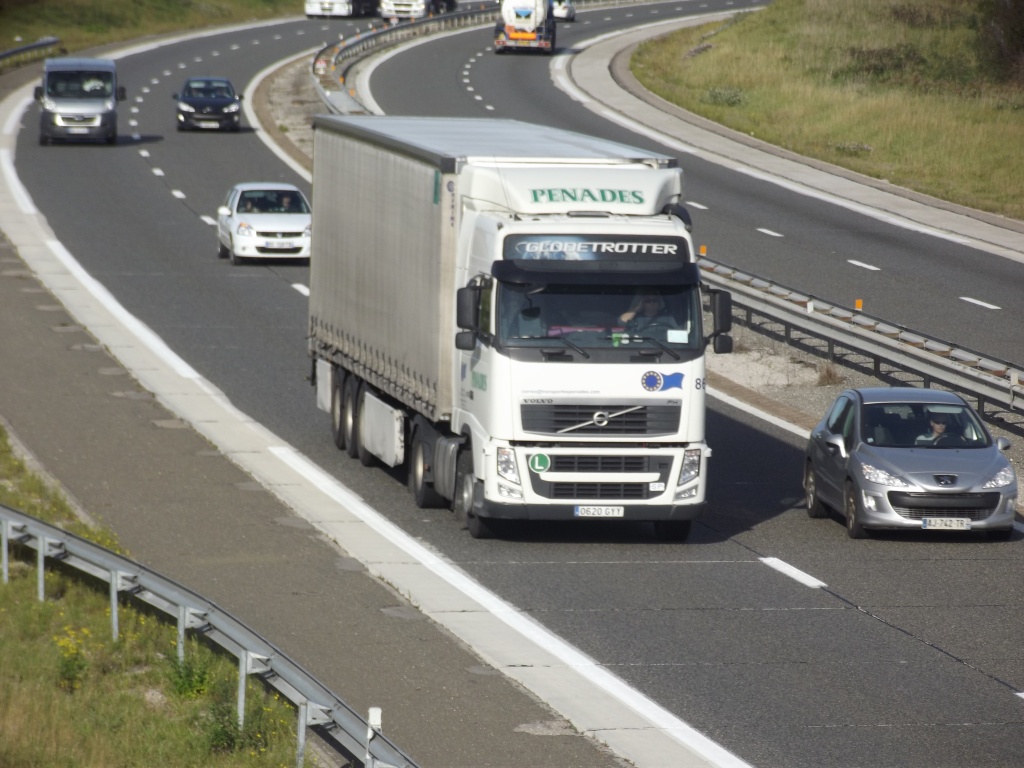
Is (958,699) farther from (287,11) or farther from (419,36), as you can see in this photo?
(287,11)

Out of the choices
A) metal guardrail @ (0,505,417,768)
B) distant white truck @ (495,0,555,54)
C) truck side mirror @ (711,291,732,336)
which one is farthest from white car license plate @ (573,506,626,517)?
distant white truck @ (495,0,555,54)

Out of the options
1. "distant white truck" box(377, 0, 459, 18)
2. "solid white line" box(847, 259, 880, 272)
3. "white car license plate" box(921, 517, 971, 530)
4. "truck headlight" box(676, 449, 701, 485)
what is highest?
"truck headlight" box(676, 449, 701, 485)

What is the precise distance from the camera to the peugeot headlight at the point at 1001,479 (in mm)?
16812

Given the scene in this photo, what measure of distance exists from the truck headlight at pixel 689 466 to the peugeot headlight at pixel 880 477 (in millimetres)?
1895

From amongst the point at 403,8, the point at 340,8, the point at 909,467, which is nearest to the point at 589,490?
the point at 909,467

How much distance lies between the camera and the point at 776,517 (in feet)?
60.0

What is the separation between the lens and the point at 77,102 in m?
51.4

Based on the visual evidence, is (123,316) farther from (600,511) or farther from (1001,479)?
(1001,479)

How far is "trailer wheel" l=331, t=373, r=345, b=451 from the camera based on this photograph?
68.0ft

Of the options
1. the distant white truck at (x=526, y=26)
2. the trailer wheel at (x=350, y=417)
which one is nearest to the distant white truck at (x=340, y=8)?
the distant white truck at (x=526, y=26)

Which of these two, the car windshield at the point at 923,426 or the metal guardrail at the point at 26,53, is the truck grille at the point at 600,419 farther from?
the metal guardrail at the point at 26,53

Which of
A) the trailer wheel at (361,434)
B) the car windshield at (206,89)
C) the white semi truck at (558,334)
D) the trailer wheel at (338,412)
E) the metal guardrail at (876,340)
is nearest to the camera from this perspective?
the white semi truck at (558,334)

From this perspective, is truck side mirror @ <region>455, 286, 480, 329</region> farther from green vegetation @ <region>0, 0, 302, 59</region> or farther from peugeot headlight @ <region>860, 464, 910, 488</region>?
green vegetation @ <region>0, 0, 302, 59</region>

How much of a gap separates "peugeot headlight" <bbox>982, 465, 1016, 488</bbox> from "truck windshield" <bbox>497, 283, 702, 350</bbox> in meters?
3.29
